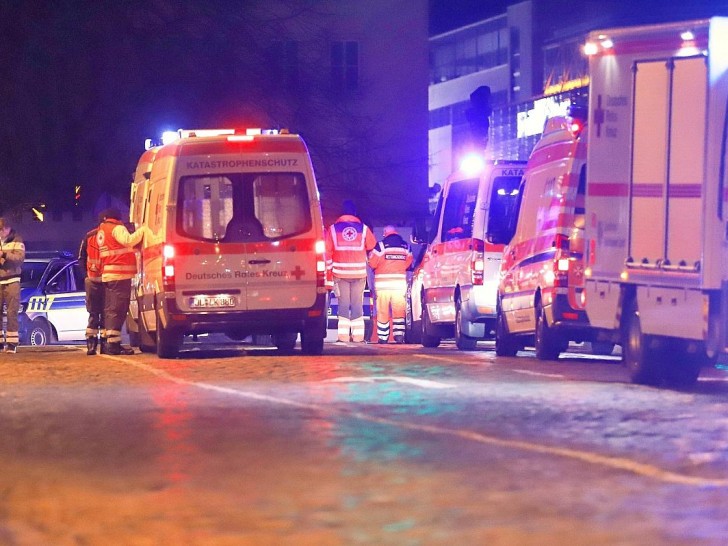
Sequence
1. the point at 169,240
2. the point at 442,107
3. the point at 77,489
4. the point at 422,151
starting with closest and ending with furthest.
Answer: the point at 77,489 < the point at 169,240 < the point at 422,151 < the point at 442,107

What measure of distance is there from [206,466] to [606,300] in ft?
21.9

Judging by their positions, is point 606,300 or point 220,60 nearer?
point 606,300

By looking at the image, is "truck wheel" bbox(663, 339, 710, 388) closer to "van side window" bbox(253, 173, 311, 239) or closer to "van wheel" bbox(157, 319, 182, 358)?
"van side window" bbox(253, 173, 311, 239)

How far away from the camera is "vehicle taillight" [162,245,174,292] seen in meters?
18.4

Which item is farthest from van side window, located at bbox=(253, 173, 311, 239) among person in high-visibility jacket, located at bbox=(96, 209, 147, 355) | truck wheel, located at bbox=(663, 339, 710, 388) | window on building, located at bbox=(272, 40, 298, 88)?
window on building, located at bbox=(272, 40, 298, 88)

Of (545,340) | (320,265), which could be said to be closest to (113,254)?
(320,265)

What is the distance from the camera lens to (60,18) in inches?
1264

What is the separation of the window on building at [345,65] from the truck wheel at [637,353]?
40.0 m

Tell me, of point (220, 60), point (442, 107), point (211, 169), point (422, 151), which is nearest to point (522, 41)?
point (442, 107)

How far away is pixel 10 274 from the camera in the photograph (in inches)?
866

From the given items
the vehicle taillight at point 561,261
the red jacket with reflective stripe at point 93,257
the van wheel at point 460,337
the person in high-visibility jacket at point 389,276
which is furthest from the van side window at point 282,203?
the person in high-visibility jacket at point 389,276

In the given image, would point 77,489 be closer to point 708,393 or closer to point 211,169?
point 708,393

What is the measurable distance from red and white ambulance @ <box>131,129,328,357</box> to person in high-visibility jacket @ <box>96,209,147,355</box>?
4.82ft

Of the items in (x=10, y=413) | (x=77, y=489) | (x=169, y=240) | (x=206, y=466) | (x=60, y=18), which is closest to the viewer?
(x=77, y=489)
